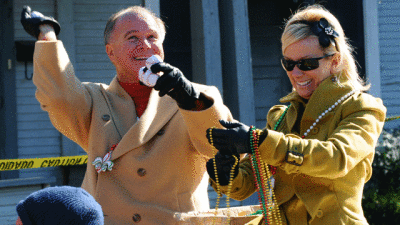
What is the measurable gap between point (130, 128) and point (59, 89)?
1.35ft

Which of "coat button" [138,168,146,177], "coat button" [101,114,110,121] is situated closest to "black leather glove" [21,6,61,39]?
"coat button" [101,114,110,121]

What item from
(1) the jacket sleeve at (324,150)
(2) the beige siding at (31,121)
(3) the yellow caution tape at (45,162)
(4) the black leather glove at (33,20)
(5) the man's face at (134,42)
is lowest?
(3) the yellow caution tape at (45,162)

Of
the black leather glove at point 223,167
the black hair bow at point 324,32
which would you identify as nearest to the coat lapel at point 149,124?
the black leather glove at point 223,167

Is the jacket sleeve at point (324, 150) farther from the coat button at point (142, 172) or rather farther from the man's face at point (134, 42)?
the man's face at point (134, 42)

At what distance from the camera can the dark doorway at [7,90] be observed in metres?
7.09

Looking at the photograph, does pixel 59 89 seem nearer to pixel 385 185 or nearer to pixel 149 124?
pixel 149 124

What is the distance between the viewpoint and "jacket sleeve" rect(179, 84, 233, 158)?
269cm

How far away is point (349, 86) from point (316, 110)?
168 millimetres

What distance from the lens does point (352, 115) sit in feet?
7.57

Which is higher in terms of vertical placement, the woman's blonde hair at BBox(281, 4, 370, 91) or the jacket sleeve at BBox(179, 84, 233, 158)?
the woman's blonde hair at BBox(281, 4, 370, 91)

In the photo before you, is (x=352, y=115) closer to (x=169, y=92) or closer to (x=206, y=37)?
(x=169, y=92)

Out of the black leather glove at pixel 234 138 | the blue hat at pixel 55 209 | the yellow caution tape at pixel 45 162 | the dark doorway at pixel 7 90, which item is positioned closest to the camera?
the blue hat at pixel 55 209

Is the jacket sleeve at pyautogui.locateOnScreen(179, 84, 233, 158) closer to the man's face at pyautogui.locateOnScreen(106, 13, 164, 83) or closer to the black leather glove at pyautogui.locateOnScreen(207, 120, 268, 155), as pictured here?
the man's face at pyautogui.locateOnScreen(106, 13, 164, 83)

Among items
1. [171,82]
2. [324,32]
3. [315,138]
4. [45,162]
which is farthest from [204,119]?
[45,162]
